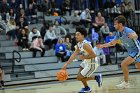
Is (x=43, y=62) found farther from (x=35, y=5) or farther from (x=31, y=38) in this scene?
(x=35, y=5)

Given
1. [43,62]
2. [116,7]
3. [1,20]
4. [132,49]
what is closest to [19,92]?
[132,49]

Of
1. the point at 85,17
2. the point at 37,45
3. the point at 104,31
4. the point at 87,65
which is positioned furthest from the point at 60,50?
the point at 87,65

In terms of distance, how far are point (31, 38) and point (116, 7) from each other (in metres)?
7.63

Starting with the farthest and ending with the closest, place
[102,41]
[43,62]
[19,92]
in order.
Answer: [102,41], [43,62], [19,92]

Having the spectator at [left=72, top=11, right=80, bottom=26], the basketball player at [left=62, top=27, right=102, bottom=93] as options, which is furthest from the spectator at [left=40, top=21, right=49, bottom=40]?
the basketball player at [left=62, top=27, right=102, bottom=93]

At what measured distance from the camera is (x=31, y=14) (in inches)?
850

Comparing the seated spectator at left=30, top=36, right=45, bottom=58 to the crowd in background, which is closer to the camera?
the seated spectator at left=30, top=36, right=45, bottom=58

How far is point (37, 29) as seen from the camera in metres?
20.6

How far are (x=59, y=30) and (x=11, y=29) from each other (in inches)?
111

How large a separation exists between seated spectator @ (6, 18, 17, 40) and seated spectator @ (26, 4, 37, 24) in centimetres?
184

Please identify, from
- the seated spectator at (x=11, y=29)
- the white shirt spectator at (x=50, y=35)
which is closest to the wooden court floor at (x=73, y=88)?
the seated spectator at (x=11, y=29)

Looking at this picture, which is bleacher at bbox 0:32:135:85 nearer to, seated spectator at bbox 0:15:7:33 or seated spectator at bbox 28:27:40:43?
seated spectator at bbox 0:15:7:33

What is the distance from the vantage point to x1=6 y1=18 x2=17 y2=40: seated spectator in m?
19.3

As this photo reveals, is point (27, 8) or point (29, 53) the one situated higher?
point (27, 8)
